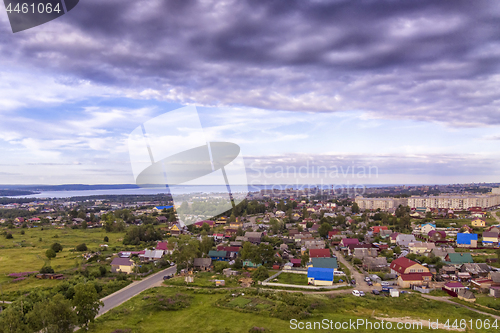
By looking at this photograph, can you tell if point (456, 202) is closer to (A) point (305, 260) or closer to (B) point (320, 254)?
(B) point (320, 254)

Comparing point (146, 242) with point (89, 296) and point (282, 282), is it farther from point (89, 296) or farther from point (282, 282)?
point (89, 296)

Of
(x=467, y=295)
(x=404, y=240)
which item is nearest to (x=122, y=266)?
(x=467, y=295)

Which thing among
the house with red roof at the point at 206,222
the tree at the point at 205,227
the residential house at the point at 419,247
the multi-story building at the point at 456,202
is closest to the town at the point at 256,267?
the residential house at the point at 419,247

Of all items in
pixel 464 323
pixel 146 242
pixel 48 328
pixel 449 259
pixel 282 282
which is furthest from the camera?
pixel 146 242

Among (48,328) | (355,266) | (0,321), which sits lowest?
(355,266)

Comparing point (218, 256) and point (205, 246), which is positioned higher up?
point (205, 246)

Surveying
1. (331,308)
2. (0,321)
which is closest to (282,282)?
(331,308)

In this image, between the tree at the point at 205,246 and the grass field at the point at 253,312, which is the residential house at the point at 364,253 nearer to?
the grass field at the point at 253,312
